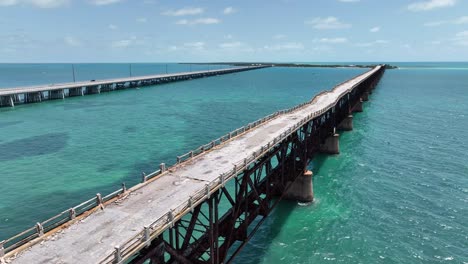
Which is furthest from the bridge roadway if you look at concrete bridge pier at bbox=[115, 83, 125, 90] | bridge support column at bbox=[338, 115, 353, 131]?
concrete bridge pier at bbox=[115, 83, 125, 90]

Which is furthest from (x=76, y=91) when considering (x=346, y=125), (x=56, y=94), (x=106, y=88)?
(x=346, y=125)

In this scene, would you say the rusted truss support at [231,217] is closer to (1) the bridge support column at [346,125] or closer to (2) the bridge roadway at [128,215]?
(2) the bridge roadway at [128,215]

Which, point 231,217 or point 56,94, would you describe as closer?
point 231,217

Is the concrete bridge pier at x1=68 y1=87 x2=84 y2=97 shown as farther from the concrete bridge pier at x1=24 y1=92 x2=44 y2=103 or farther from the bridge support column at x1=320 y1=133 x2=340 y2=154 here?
the bridge support column at x1=320 y1=133 x2=340 y2=154

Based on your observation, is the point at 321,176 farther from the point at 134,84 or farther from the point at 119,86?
the point at 134,84

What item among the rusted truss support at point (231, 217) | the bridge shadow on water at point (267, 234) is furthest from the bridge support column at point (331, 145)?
the bridge shadow on water at point (267, 234)

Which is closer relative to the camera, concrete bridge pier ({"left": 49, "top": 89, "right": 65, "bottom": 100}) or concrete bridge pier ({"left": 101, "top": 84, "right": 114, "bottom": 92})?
concrete bridge pier ({"left": 49, "top": 89, "right": 65, "bottom": 100})
